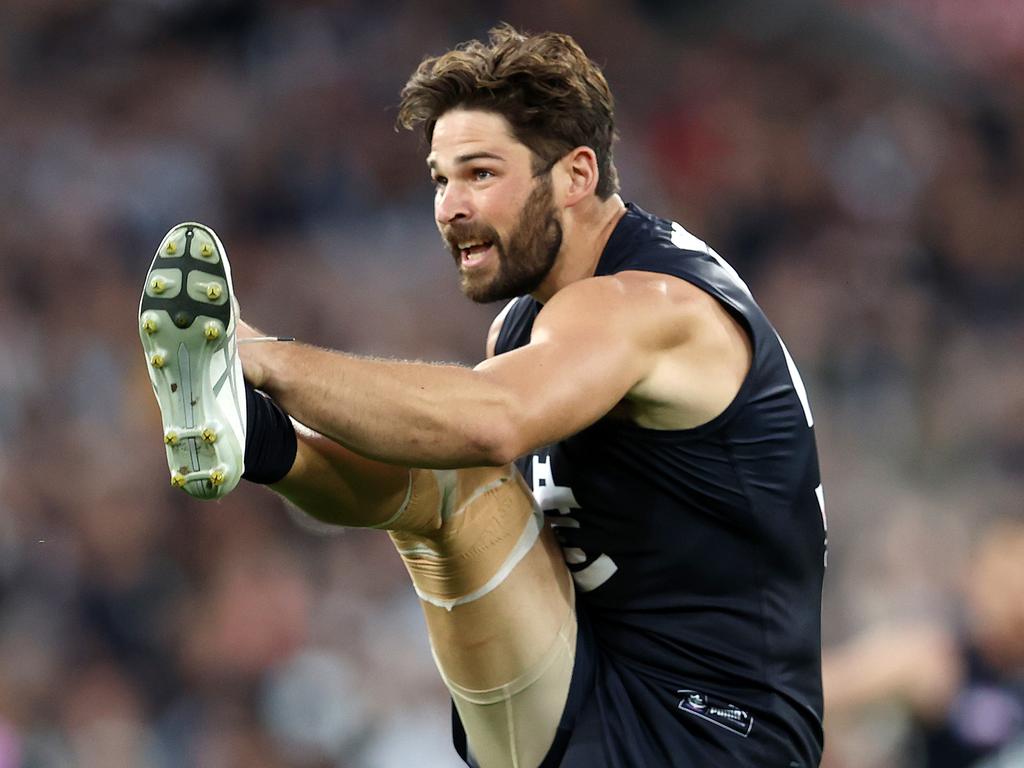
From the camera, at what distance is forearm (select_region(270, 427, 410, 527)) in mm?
2605

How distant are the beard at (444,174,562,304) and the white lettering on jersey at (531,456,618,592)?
1.29 feet

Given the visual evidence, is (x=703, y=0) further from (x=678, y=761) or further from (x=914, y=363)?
(x=678, y=761)

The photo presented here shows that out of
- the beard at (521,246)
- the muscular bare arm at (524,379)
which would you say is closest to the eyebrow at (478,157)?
the beard at (521,246)

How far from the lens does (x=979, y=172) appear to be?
22.9 feet

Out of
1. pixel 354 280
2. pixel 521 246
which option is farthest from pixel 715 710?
pixel 354 280

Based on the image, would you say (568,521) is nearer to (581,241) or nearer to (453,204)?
(581,241)

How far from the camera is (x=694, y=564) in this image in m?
2.96

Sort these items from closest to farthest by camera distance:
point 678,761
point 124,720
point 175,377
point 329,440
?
1. point 175,377
2. point 329,440
3. point 678,761
4. point 124,720

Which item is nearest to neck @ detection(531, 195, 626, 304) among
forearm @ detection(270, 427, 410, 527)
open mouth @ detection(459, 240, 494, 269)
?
open mouth @ detection(459, 240, 494, 269)

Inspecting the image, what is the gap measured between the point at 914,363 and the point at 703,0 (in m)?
2.15

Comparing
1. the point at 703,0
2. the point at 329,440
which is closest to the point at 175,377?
the point at 329,440

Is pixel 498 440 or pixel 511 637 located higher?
pixel 498 440

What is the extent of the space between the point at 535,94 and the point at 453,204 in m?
0.31

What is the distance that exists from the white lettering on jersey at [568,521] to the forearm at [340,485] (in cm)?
46
